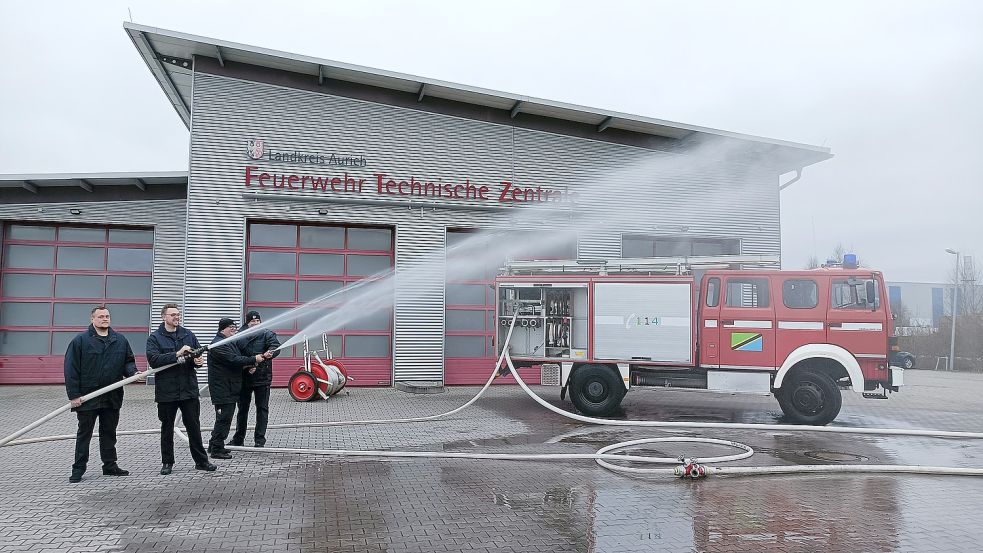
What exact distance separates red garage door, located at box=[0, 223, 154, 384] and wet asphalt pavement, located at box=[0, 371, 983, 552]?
6308 millimetres

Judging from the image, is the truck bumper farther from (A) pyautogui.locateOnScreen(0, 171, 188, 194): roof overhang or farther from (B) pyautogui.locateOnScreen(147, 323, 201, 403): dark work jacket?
(A) pyautogui.locateOnScreen(0, 171, 188, 194): roof overhang

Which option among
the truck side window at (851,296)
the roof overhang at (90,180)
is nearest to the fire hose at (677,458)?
→ the truck side window at (851,296)

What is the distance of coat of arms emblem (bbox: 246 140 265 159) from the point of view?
15.5m

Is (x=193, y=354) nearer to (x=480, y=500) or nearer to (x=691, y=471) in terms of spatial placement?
(x=480, y=500)

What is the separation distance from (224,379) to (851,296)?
1011 centimetres

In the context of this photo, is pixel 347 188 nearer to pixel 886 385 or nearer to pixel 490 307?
pixel 490 307

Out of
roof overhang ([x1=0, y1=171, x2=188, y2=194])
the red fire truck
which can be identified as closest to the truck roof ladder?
the red fire truck

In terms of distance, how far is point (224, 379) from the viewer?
26.3 feet

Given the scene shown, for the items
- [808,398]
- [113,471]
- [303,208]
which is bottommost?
[113,471]

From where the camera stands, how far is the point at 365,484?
693cm

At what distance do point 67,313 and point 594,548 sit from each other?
1620cm

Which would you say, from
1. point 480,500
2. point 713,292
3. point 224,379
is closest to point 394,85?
point 713,292

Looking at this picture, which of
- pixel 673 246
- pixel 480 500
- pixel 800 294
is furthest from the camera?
pixel 673 246

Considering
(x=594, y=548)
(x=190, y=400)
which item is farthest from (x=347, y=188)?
(x=594, y=548)
